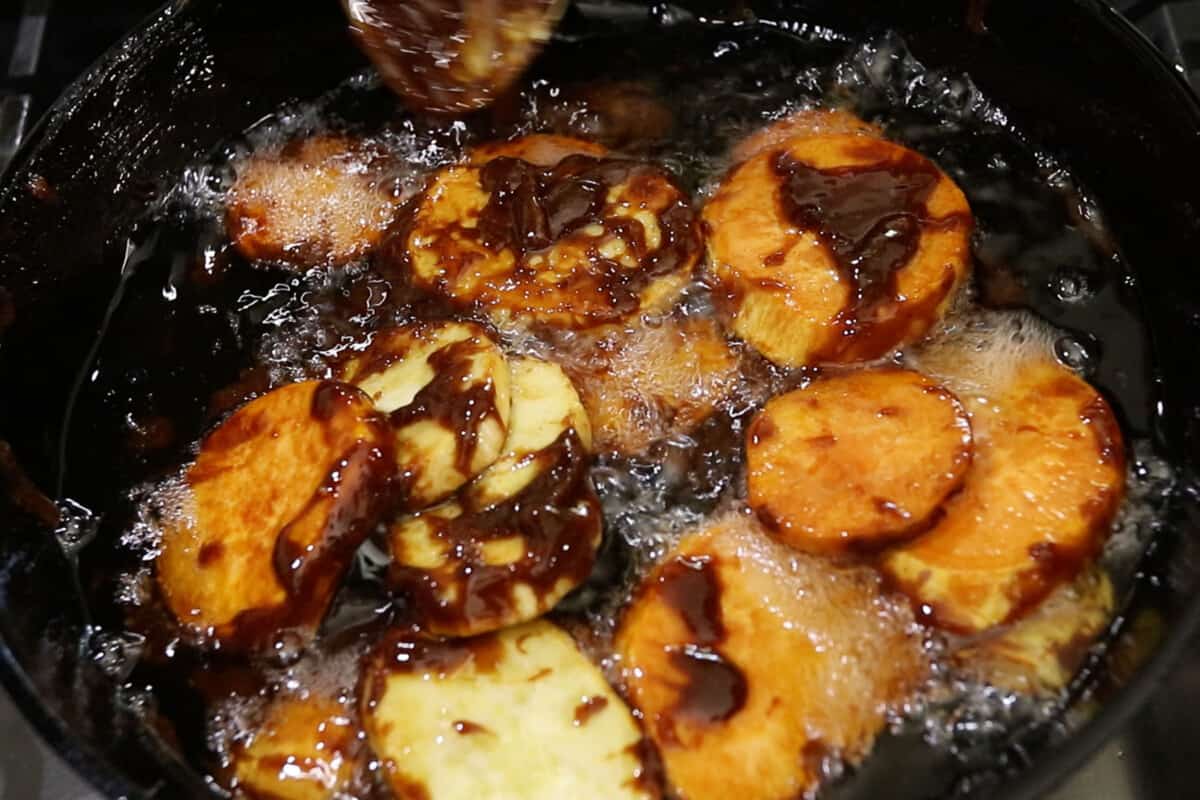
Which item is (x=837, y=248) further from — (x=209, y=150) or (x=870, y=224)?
(x=209, y=150)

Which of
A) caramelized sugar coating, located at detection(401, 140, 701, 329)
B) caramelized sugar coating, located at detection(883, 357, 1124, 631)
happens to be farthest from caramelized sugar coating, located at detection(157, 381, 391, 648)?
caramelized sugar coating, located at detection(883, 357, 1124, 631)

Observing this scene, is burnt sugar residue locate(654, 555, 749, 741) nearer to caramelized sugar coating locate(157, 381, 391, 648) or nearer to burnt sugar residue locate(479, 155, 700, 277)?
caramelized sugar coating locate(157, 381, 391, 648)

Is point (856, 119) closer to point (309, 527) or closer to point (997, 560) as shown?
point (997, 560)

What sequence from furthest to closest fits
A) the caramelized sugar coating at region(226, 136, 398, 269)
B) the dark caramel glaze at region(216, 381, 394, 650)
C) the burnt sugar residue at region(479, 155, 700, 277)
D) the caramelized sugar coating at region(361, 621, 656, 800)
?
the caramelized sugar coating at region(226, 136, 398, 269) < the burnt sugar residue at region(479, 155, 700, 277) < the dark caramel glaze at region(216, 381, 394, 650) < the caramelized sugar coating at region(361, 621, 656, 800)

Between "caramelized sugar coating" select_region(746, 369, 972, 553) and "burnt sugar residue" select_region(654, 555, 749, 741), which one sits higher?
"caramelized sugar coating" select_region(746, 369, 972, 553)

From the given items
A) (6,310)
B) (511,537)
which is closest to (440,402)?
(511,537)

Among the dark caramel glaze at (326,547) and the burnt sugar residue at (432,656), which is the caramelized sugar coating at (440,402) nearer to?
the dark caramel glaze at (326,547)
